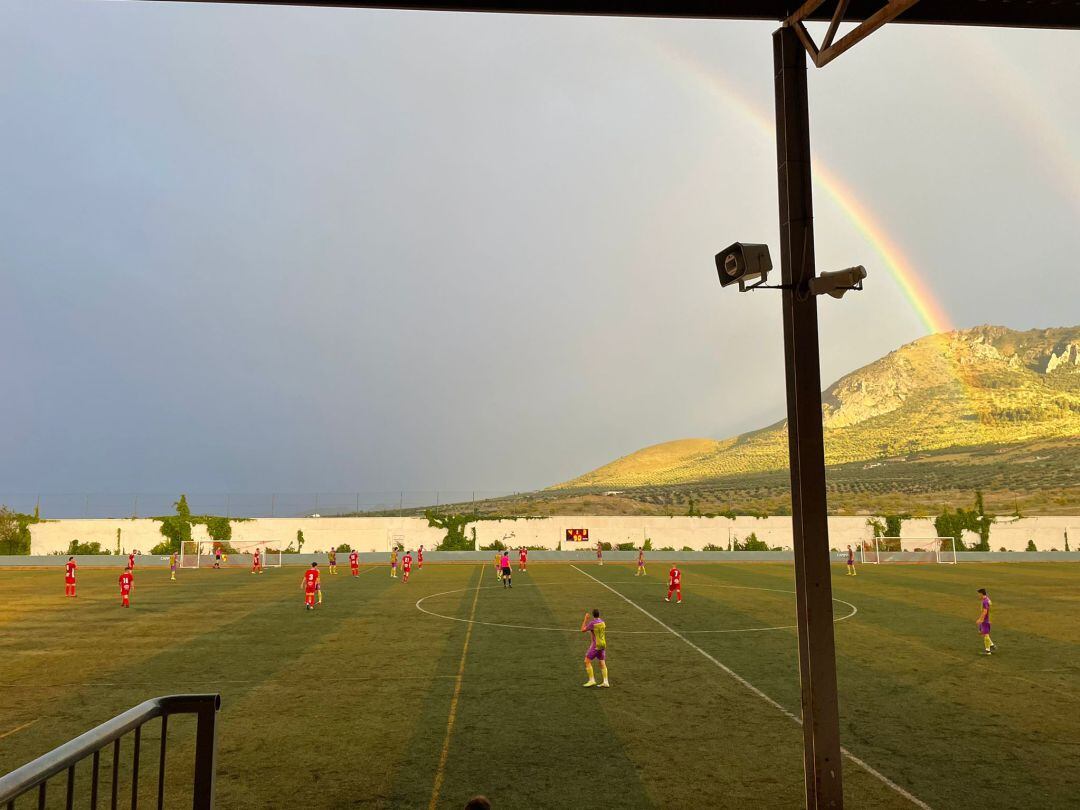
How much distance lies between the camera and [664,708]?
529 inches

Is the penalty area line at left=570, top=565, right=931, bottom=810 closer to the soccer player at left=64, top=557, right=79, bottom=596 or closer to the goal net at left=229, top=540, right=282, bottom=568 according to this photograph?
the soccer player at left=64, top=557, right=79, bottom=596

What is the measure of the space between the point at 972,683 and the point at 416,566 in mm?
41889

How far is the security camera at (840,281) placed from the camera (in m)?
7.61

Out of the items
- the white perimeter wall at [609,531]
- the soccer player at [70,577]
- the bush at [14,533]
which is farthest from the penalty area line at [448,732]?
the bush at [14,533]

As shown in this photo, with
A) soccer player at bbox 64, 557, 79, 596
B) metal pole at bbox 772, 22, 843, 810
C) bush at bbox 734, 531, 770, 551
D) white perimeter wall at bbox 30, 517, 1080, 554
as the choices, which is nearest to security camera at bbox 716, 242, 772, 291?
metal pole at bbox 772, 22, 843, 810

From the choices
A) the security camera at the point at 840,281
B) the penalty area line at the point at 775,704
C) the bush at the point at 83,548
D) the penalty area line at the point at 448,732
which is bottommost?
the penalty area line at the point at 775,704

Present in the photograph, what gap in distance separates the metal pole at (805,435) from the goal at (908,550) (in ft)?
179

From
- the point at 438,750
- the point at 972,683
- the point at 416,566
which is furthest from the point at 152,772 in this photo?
the point at 416,566

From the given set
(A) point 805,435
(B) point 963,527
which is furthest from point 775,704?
(B) point 963,527

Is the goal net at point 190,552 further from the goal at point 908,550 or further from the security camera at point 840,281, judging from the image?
the security camera at point 840,281

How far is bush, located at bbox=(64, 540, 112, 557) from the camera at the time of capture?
6069 centimetres

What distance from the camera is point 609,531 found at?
66.1m

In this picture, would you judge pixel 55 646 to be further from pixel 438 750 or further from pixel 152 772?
pixel 438 750

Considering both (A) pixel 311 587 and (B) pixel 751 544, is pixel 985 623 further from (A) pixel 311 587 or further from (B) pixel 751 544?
(B) pixel 751 544
